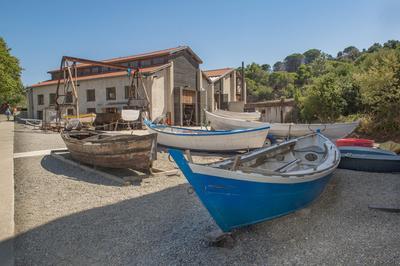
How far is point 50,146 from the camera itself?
14.5 meters

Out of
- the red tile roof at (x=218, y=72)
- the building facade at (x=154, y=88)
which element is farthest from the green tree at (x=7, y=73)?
the red tile roof at (x=218, y=72)

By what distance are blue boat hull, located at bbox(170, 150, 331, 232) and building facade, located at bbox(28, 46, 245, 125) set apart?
2107 centimetres

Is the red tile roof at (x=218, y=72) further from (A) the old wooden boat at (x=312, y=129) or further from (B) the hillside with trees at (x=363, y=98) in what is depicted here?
(A) the old wooden boat at (x=312, y=129)

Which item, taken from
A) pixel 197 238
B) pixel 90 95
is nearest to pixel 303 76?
pixel 90 95

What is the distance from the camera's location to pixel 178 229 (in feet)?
16.7

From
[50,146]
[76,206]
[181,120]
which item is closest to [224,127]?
[50,146]

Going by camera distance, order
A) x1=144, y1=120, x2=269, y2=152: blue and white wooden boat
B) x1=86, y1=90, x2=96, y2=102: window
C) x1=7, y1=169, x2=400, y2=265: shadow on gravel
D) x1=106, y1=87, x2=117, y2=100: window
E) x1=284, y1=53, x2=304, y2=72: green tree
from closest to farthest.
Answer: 1. x1=7, y1=169, x2=400, y2=265: shadow on gravel
2. x1=144, y1=120, x2=269, y2=152: blue and white wooden boat
3. x1=106, y1=87, x2=117, y2=100: window
4. x1=86, y1=90, x2=96, y2=102: window
5. x1=284, y1=53, x2=304, y2=72: green tree

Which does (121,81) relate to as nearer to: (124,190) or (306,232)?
(124,190)

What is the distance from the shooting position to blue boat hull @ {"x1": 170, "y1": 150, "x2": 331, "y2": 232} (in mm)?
4160

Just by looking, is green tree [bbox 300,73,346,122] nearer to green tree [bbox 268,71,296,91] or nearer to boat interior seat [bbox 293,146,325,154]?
boat interior seat [bbox 293,146,325,154]

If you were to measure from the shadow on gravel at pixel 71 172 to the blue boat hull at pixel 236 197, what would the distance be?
4354 mm

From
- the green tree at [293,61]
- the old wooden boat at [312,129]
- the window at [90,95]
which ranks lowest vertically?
the old wooden boat at [312,129]

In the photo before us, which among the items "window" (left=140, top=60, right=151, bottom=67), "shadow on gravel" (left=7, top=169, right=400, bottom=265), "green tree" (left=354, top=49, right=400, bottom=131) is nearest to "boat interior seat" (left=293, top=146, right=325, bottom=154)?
"shadow on gravel" (left=7, top=169, right=400, bottom=265)

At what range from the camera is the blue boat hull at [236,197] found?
416 cm
